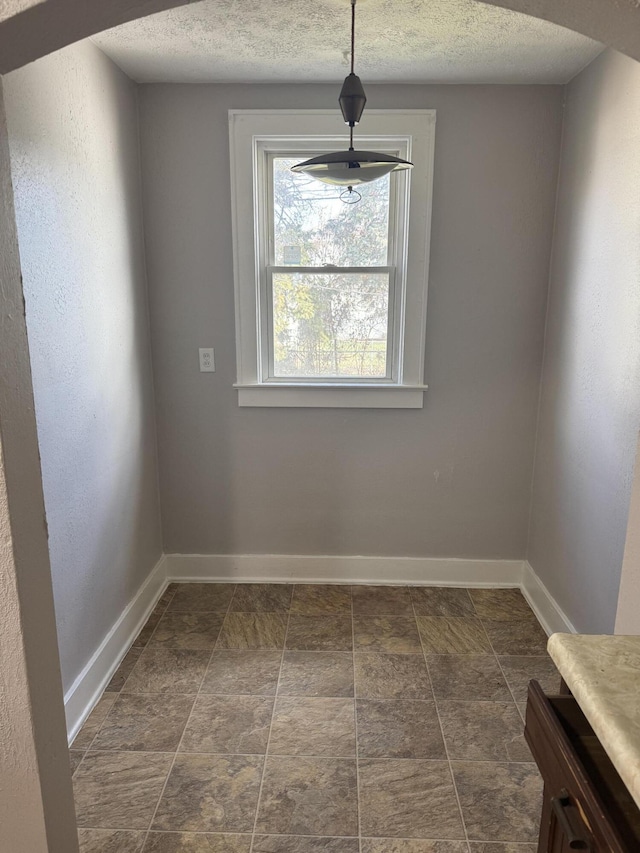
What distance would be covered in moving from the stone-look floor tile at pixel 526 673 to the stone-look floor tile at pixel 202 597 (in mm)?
1353

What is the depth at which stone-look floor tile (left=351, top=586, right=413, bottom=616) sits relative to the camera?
2779 mm

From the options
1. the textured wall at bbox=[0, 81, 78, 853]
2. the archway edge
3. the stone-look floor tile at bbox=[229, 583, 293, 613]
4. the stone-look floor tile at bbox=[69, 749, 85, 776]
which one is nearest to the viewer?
the archway edge

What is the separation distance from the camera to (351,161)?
1574mm

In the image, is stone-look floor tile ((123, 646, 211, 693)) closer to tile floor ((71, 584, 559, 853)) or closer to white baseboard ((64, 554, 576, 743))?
tile floor ((71, 584, 559, 853))

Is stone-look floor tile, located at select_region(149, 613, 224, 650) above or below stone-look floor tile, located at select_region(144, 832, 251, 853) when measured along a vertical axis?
above

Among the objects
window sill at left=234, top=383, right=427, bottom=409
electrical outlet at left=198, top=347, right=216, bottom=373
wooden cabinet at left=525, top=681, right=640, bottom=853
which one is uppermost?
electrical outlet at left=198, top=347, right=216, bottom=373

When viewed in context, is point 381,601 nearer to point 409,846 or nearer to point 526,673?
point 526,673

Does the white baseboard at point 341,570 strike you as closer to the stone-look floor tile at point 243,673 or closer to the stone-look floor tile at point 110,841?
the stone-look floor tile at point 243,673

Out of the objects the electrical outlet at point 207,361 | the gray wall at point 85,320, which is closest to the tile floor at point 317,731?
Result: the gray wall at point 85,320

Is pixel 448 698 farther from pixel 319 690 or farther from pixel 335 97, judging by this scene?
pixel 335 97

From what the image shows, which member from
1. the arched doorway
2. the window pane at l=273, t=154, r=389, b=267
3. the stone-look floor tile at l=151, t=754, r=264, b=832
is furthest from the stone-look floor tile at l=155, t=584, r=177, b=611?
the window pane at l=273, t=154, r=389, b=267

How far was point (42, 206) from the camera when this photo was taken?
1780 mm

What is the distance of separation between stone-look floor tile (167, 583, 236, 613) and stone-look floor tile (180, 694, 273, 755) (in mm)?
653

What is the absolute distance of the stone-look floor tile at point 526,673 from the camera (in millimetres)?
2236
